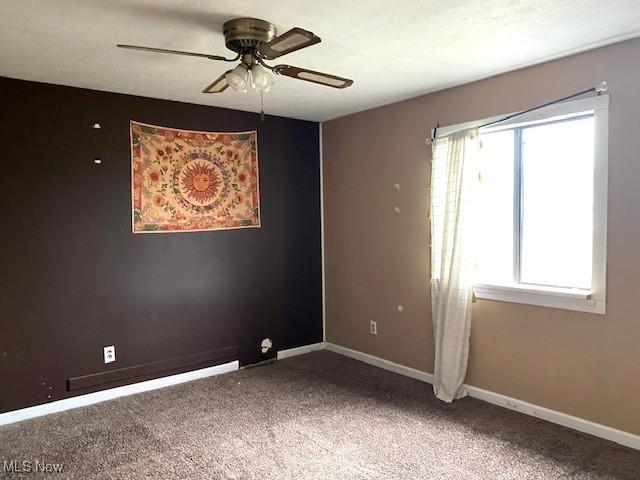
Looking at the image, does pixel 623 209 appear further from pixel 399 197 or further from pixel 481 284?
pixel 399 197

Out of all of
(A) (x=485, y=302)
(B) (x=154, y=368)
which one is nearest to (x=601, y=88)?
(A) (x=485, y=302)

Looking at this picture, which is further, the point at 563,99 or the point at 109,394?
the point at 109,394

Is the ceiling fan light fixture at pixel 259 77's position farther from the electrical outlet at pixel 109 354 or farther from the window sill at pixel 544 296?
the electrical outlet at pixel 109 354

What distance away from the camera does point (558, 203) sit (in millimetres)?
3051

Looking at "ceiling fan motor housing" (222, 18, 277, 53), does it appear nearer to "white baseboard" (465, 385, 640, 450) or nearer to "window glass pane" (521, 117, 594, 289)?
"window glass pane" (521, 117, 594, 289)

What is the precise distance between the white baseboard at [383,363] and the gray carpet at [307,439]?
14cm

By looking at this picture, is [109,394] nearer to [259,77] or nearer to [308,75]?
[259,77]

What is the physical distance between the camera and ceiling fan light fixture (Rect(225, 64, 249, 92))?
7.39ft


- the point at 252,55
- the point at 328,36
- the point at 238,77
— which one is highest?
the point at 328,36

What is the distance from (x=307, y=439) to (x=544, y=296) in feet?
5.64

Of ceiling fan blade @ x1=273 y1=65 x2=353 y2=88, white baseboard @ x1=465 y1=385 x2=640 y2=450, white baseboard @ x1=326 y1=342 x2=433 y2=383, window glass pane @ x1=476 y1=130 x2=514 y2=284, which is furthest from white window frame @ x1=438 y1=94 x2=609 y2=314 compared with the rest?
ceiling fan blade @ x1=273 y1=65 x2=353 y2=88

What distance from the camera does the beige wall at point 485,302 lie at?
104 inches
